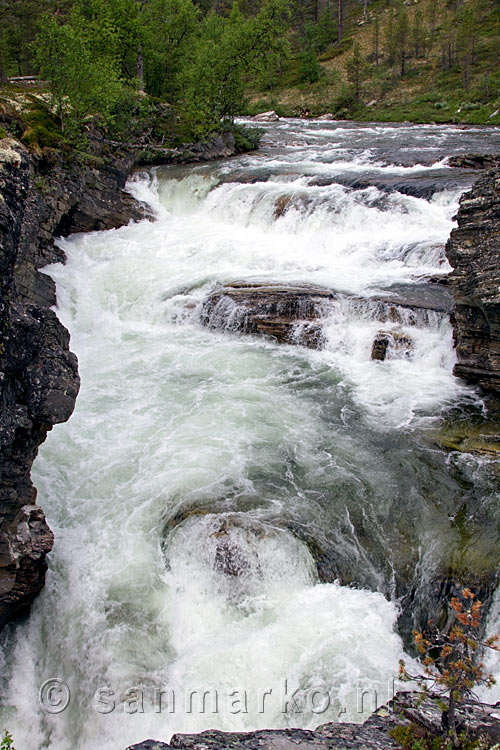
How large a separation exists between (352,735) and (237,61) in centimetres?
3697

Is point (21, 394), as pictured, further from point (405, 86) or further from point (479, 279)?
point (405, 86)

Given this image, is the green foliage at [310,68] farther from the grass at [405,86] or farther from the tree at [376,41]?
the tree at [376,41]

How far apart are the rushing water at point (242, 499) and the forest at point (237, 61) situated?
1090 centimetres

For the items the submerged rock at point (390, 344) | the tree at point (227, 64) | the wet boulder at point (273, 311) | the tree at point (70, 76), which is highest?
the tree at point (227, 64)

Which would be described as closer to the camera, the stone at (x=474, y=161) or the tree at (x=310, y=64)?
the stone at (x=474, y=161)

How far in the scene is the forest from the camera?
24.3 meters

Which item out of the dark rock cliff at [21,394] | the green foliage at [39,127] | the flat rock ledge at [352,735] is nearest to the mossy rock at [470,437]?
the flat rock ledge at [352,735]

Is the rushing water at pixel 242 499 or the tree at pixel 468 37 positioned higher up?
the tree at pixel 468 37

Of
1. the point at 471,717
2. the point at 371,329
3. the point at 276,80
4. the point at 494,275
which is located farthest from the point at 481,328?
the point at 276,80

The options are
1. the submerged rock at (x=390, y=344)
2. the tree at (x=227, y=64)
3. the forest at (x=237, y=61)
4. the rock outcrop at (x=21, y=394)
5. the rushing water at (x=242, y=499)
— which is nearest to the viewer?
the rock outcrop at (x=21, y=394)

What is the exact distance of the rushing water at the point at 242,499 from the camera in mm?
→ 6309

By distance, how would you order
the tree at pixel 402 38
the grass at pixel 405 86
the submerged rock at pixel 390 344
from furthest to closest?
1. the tree at pixel 402 38
2. the grass at pixel 405 86
3. the submerged rock at pixel 390 344

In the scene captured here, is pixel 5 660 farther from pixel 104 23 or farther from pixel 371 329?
pixel 104 23

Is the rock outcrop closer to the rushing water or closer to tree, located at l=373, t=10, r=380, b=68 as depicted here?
the rushing water
